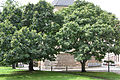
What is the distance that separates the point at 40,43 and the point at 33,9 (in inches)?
216

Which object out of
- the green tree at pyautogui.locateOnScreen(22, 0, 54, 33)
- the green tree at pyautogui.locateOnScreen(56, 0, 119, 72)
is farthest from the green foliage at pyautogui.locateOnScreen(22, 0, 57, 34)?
the green tree at pyautogui.locateOnScreen(56, 0, 119, 72)

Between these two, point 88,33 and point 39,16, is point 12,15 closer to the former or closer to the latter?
point 39,16

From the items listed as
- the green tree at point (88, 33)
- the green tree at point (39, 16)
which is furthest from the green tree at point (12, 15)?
the green tree at point (88, 33)

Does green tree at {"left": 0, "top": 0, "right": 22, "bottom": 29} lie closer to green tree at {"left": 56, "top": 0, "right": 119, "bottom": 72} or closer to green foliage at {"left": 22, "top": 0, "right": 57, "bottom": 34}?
green foliage at {"left": 22, "top": 0, "right": 57, "bottom": 34}

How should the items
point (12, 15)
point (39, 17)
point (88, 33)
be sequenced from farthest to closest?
point (39, 17)
point (12, 15)
point (88, 33)

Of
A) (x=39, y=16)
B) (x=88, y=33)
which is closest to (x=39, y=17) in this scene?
(x=39, y=16)

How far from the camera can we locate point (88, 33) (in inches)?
866

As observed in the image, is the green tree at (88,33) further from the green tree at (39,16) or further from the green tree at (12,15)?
the green tree at (12,15)

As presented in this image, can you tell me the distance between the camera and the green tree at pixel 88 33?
22391mm

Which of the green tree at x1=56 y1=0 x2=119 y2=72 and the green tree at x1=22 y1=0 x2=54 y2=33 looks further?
the green tree at x1=22 y1=0 x2=54 y2=33

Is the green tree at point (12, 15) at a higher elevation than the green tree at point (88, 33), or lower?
higher

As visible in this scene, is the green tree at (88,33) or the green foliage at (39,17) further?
the green foliage at (39,17)

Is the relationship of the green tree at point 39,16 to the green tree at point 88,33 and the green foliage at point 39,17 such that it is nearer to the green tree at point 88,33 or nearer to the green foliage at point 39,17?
the green foliage at point 39,17

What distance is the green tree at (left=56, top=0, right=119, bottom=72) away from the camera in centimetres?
2239
